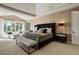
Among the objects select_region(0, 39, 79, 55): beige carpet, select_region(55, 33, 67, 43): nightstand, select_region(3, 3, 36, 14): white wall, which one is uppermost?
select_region(3, 3, 36, 14): white wall

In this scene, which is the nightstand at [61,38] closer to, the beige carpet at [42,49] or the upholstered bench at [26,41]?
the beige carpet at [42,49]

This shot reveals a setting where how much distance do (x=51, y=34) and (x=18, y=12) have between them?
1378 mm

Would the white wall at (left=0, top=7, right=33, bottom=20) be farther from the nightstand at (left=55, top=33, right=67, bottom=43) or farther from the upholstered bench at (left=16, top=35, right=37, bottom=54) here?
the nightstand at (left=55, top=33, right=67, bottom=43)

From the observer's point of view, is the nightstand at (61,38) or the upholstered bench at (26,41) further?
the nightstand at (61,38)

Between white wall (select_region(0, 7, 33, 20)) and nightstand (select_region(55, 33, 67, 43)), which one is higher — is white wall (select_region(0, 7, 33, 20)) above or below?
above

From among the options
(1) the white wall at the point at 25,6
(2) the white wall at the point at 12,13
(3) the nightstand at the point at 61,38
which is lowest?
(3) the nightstand at the point at 61,38

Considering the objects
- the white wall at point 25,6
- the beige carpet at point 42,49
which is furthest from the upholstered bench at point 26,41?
the white wall at point 25,6

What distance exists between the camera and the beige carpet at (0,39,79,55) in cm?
254

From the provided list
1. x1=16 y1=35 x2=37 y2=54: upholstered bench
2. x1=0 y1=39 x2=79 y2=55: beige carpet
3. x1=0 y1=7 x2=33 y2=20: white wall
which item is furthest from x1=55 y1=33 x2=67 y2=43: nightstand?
x1=0 y1=7 x2=33 y2=20: white wall

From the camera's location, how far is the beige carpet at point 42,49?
8.33 ft

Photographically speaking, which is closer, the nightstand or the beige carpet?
the beige carpet

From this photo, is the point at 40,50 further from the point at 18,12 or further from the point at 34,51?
the point at 18,12

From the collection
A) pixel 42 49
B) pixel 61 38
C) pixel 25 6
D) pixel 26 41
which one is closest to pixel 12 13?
pixel 25 6

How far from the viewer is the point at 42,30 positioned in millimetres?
3111
